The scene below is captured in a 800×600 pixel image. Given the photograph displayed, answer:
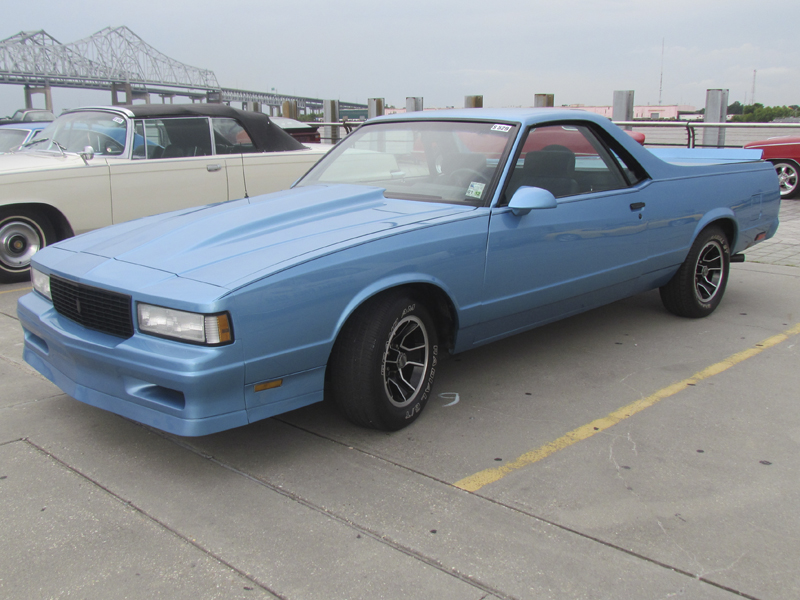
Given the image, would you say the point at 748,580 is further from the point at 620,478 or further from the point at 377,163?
the point at 377,163

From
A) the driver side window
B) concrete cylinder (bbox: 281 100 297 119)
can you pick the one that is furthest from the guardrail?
concrete cylinder (bbox: 281 100 297 119)

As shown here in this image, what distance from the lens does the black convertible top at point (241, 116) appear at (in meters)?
6.57

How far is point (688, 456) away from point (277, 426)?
1.84 meters

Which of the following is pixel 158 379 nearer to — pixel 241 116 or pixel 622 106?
pixel 241 116

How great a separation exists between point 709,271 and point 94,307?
163 inches

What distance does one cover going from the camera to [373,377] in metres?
2.93

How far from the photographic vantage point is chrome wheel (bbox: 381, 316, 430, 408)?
3086 mm

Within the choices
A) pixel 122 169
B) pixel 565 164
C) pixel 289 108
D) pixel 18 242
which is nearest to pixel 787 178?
pixel 565 164

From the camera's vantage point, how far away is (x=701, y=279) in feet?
16.4

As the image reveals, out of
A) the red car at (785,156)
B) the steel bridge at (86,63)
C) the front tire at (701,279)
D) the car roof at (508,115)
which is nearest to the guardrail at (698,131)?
the red car at (785,156)

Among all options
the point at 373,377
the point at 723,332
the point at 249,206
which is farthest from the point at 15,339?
the point at 723,332

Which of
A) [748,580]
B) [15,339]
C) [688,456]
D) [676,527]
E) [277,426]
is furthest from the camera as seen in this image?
[15,339]

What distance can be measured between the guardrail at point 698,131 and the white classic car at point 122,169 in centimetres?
753

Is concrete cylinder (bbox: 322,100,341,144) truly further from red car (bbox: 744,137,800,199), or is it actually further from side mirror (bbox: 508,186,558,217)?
side mirror (bbox: 508,186,558,217)
